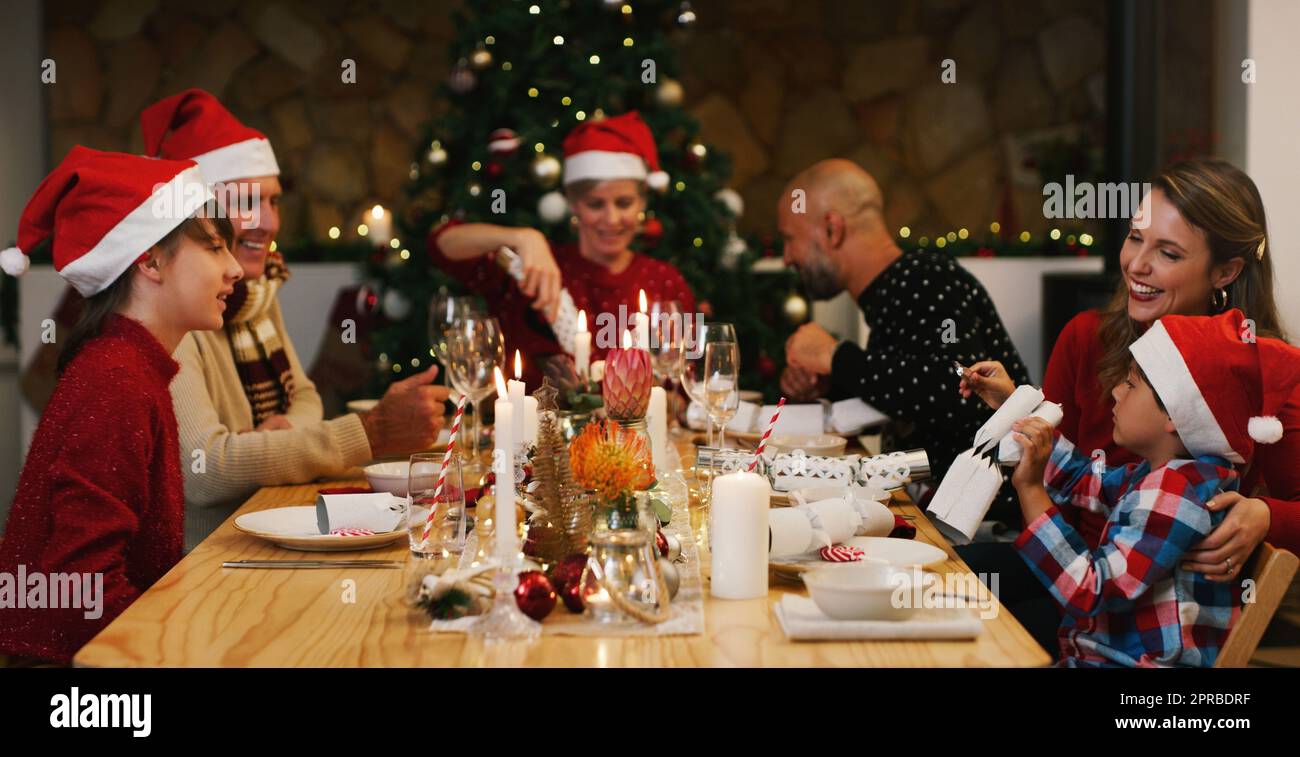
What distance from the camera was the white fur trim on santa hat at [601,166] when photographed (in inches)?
153

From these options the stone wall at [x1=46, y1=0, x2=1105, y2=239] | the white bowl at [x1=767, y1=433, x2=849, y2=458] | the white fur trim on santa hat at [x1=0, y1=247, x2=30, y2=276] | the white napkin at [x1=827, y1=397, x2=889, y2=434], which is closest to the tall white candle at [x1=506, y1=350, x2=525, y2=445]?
the white bowl at [x1=767, y1=433, x2=849, y2=458]

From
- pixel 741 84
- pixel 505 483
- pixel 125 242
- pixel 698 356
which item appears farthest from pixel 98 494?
pixel 741 84

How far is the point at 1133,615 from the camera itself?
1.77 meters

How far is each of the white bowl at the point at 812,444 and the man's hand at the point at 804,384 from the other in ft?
1.28

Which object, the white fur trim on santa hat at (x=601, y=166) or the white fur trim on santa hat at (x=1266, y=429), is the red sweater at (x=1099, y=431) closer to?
the white fur trim on santa hat at (x=1266, y=429)

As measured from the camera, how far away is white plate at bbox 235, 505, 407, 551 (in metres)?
1.78

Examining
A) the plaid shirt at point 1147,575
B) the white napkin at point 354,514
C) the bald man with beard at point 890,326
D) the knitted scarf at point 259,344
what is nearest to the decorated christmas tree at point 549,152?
the bald man with beard at point 890,326

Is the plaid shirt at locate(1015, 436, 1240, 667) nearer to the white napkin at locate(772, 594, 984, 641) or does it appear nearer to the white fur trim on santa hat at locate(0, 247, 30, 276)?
the white napkin at locate(772, 594, 984, 641)

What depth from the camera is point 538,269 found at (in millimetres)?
3146

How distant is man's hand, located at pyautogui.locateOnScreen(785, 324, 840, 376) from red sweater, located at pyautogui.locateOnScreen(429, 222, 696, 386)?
82 cm

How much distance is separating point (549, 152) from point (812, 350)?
1.96m

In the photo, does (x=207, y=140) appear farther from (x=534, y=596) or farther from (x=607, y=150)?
(x=534, y=596)

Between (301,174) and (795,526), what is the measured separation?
520 centimetres
